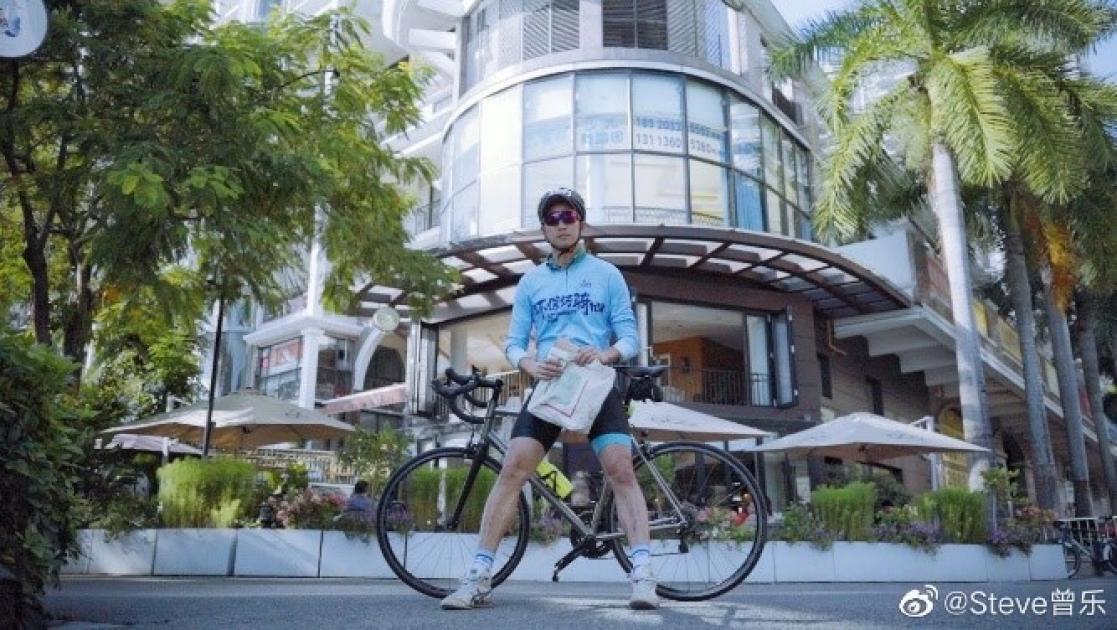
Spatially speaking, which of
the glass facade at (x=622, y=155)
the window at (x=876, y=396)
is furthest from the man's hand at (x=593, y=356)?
the window at (x=876, y=396)

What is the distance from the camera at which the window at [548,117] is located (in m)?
19.4

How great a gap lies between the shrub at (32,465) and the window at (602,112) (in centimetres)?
1608

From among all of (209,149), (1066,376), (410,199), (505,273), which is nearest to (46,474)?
(209,149)

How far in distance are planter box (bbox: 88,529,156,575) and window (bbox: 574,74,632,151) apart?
1192cm

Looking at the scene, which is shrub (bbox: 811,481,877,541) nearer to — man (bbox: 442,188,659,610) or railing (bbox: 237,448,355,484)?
man (bbox: 442,188,659,610)

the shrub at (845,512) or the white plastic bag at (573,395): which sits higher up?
the white plastic bag at (573,395)

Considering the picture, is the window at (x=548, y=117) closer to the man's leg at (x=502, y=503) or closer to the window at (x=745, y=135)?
the window at (x=745, y=135)

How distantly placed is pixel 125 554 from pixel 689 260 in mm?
12013

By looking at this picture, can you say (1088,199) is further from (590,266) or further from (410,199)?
(590,266)

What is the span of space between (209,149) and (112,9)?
65.9 inches

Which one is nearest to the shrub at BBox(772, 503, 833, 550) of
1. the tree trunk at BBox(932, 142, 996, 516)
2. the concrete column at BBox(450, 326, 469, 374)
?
the tree trunk at BBox(932, 142, 996, 516)

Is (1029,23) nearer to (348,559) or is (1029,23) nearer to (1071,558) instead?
(1071,558)

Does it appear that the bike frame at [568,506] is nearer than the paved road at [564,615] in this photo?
No

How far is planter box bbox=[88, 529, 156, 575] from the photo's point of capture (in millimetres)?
10164
